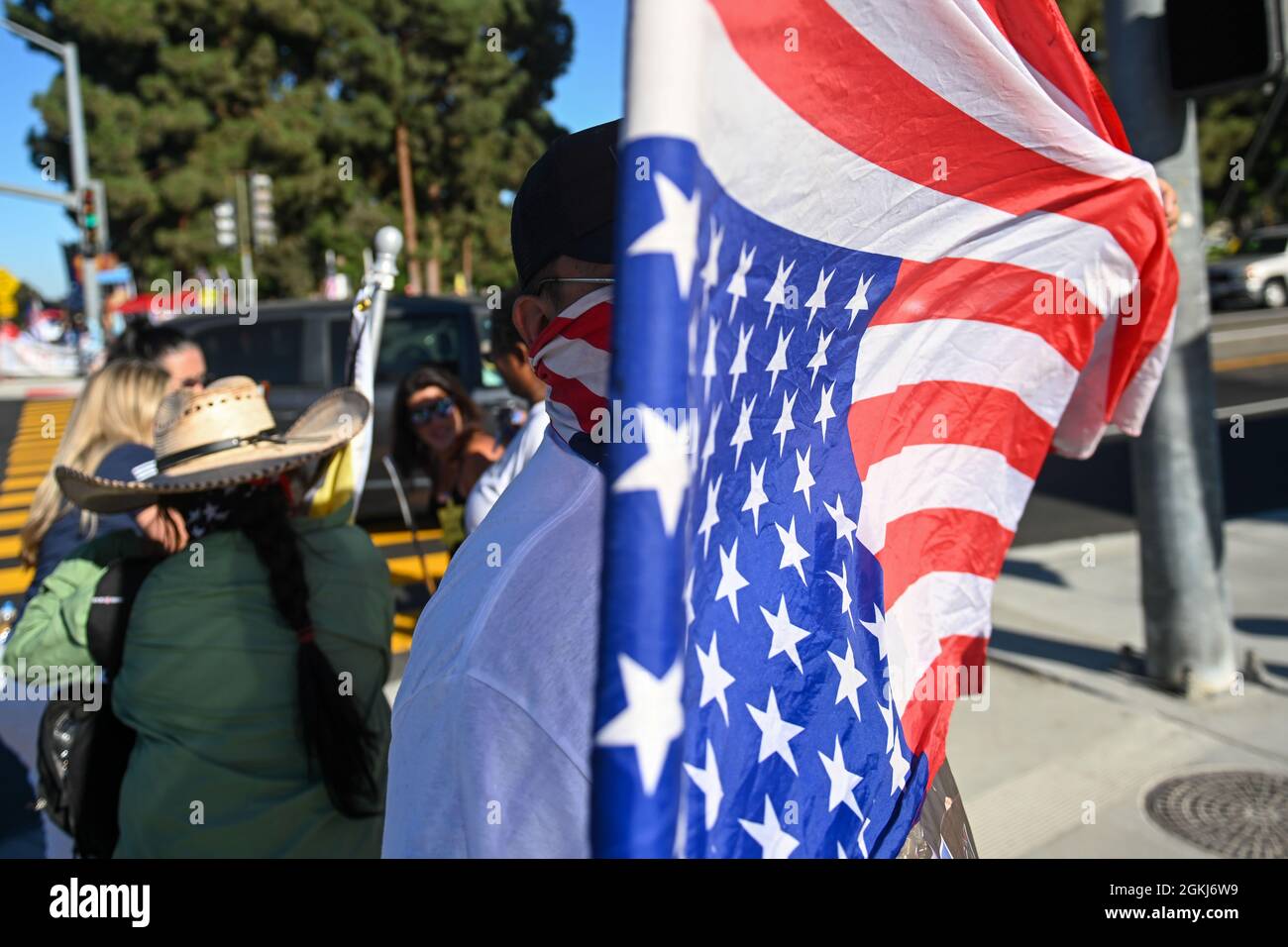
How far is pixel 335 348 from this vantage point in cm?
876

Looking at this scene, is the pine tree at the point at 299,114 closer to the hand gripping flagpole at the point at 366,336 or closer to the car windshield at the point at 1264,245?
the car windshield at the point at 1264,245

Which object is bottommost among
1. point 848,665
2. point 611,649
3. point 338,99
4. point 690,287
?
point 848,665

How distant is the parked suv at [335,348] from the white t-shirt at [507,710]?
25.5 ft

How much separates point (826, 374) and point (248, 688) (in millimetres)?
1652

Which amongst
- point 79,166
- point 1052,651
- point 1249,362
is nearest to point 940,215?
point 1052,651

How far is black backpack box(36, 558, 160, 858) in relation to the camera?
2275mm

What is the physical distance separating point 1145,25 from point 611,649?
471cm

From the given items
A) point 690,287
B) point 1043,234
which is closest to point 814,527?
point 690,287

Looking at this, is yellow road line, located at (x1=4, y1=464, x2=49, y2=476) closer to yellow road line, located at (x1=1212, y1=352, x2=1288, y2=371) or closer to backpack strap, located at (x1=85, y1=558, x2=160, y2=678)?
backpack strap, located at (x1=85, y1=558, x2=160, y2=678)

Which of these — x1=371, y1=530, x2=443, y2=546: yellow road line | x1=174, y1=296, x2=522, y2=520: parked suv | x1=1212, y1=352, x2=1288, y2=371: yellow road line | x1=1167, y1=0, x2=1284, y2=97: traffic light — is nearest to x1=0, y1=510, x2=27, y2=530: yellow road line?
x1=174, y1=296, x2=522, y2=520: parked suv
